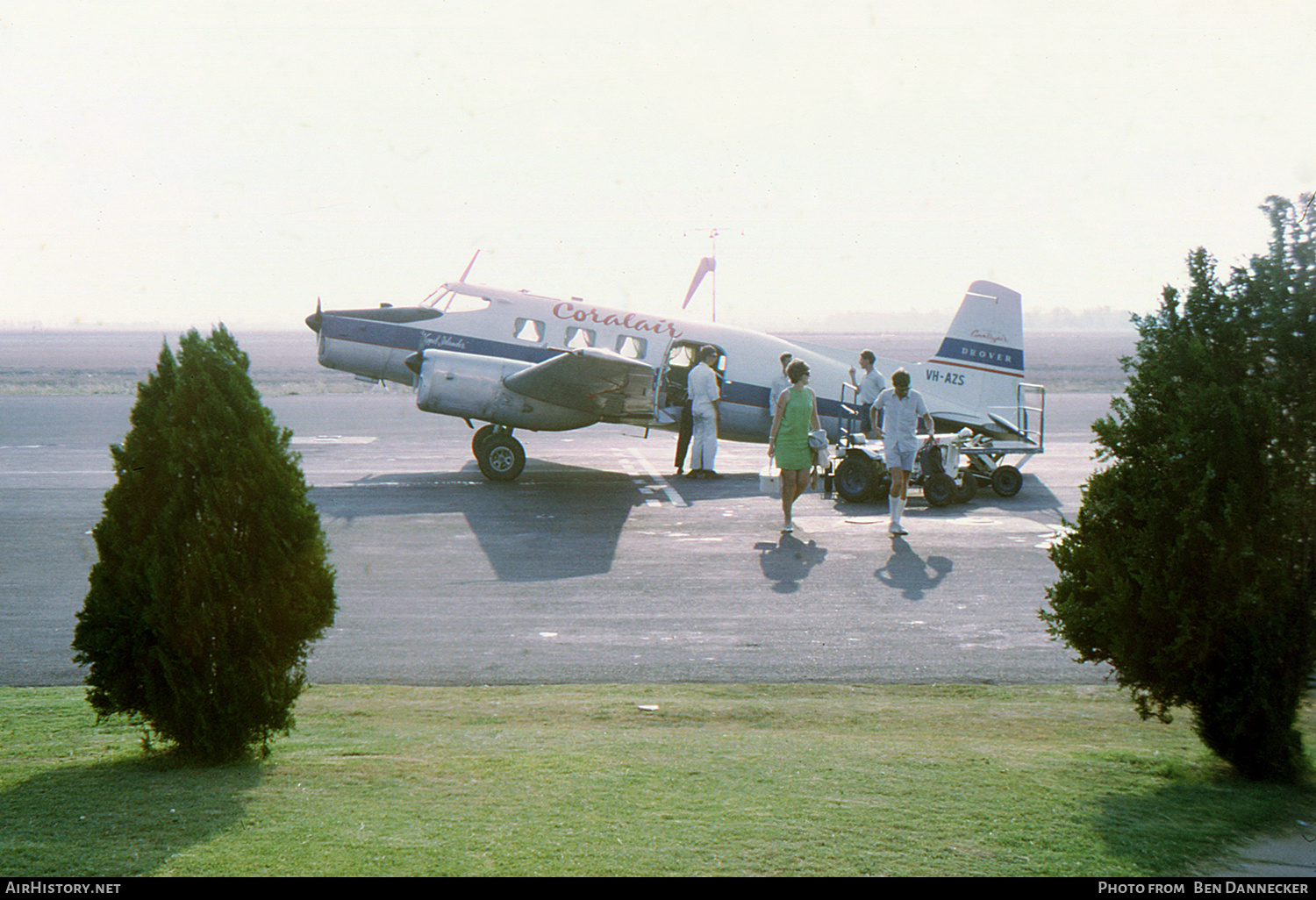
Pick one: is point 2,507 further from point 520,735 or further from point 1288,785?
point 1288,785

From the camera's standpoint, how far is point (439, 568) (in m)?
10.3

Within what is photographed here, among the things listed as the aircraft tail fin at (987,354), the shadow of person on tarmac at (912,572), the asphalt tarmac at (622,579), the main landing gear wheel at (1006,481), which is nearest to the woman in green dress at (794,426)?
the asphalt tarmac at (622,579)

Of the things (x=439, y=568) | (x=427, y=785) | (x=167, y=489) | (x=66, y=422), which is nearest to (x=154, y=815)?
(x=427, y=785)

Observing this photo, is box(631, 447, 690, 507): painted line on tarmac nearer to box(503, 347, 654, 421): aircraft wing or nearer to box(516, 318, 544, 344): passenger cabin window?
box(503, 347, 654, 421): aircraft wing

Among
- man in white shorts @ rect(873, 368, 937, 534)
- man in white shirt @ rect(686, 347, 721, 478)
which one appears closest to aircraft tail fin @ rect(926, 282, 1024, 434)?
man in white shirt @ rect(686, 347, 721, 478)

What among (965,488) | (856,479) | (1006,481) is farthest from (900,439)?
(1006,481)

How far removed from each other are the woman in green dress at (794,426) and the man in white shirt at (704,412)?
456cm

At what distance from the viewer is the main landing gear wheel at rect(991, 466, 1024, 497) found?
15.3 meters

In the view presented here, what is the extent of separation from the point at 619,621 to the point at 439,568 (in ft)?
9.21

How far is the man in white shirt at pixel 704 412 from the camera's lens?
16.7m

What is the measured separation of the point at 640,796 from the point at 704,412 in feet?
43.5

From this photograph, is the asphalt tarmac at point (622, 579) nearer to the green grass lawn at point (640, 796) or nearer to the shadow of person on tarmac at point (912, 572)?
the shadow of person on tarmac at point (912, 572)

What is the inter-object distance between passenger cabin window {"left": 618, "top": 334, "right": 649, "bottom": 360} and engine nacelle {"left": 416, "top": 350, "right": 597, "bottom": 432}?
1849 millimetres

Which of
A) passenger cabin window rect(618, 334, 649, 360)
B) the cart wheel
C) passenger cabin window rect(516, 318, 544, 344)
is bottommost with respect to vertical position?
the cart wheel
